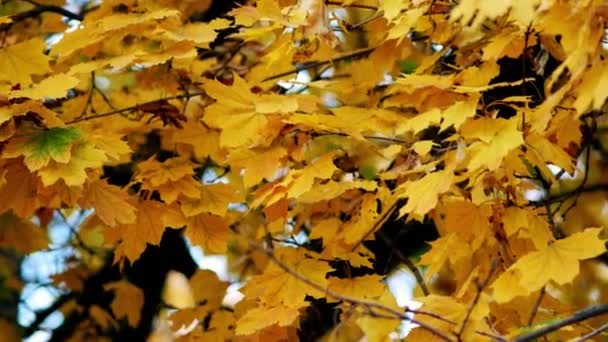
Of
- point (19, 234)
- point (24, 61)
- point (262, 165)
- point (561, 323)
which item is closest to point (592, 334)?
point (561, 323)

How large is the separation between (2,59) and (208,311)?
108 centimetres

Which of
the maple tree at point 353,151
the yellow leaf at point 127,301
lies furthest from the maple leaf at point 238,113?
the yellow leaf at point 127,301

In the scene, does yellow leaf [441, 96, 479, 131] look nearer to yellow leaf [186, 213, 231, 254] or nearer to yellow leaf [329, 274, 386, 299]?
yellow leaf [329, 274, 386, 299]

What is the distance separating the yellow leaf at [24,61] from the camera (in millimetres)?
2253

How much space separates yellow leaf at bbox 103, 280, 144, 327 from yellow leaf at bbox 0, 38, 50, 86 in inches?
57.7

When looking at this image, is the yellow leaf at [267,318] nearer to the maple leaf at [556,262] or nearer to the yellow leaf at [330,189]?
the yellow leaf at [330,189]

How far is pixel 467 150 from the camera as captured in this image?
6.12 feet

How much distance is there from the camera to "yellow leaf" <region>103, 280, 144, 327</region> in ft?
11.7

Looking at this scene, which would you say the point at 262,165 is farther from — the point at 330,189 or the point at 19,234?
the point at 19,234

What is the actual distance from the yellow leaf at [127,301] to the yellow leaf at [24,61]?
57.7 inches

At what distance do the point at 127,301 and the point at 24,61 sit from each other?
1.52m

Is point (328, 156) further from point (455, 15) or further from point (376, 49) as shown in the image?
point (455, 15)

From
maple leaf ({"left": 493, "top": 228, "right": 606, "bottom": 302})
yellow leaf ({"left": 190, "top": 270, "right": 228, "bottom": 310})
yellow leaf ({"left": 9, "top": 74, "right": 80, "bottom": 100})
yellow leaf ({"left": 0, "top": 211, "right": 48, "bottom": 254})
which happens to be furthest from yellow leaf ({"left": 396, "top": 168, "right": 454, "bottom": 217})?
yellow leaf ({"left": 0, "top": 211, "right": 48, "bottom": 254})

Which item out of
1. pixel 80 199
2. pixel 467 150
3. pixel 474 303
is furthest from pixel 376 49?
pixel 474 303
